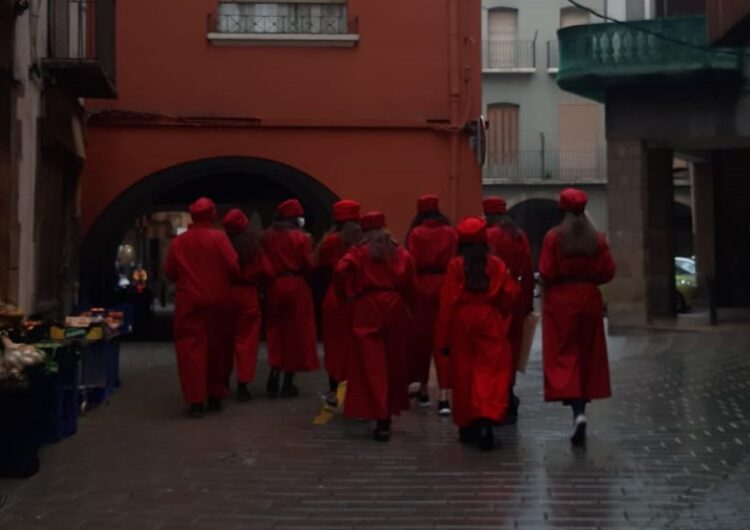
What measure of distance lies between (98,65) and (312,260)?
3.23 metres

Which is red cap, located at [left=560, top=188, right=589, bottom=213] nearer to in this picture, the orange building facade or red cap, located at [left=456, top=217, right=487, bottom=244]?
red cap, located at [left=456, top=217, right=487, bottom=244]

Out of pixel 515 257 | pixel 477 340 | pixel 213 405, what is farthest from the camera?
pixel 213 405

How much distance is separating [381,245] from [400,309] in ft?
1.63

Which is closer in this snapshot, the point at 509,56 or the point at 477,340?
the point at 477,340

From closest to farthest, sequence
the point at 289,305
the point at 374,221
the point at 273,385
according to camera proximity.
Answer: the point at 374,221 → the point at 289,305 → the point at 273,385

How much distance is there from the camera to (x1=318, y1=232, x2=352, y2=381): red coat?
1043cm

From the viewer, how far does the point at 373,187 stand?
16578mm

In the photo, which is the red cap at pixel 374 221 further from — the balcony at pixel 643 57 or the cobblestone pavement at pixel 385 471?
the balcony at pixel 643 57

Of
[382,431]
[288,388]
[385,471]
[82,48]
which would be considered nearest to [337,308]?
[288,388]

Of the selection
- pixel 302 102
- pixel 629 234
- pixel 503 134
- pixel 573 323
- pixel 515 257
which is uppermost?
pixel 503 134

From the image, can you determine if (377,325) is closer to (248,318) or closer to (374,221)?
(374,221)

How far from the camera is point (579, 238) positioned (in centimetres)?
841

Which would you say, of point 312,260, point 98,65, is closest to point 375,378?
point 312,260

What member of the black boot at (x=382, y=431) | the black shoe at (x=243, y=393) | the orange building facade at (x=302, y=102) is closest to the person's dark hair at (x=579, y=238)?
the black boot at (x=382, y=431)
